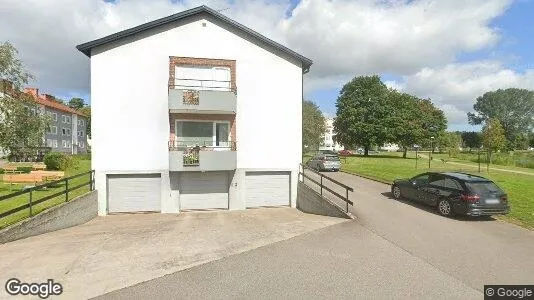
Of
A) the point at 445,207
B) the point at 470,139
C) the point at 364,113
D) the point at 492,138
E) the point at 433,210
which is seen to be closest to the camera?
the point at 445,207

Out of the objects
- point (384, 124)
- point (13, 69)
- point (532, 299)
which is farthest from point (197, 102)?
point (384, 124)

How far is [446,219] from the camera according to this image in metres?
11.7

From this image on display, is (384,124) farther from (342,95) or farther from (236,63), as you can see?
(236,63)

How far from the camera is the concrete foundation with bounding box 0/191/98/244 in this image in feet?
31.8

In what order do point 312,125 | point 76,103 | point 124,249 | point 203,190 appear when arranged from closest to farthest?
1. point 124,249
2. point 203,190
3. point 312,125
4. point 76,103

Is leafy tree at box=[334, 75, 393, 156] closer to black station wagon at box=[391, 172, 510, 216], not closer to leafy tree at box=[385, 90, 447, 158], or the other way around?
leafy tree at box=[385, 90, 447, 158]

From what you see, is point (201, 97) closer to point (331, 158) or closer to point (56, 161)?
point (331, 158)

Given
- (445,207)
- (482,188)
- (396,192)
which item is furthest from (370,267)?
(396,192)

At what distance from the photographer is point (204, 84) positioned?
16125 mm

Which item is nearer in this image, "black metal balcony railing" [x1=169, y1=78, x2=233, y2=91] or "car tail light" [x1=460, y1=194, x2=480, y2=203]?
"car tail light" [x1=460, y1=194, x2=480, y2=203]

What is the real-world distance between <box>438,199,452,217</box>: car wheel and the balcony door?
10.3m

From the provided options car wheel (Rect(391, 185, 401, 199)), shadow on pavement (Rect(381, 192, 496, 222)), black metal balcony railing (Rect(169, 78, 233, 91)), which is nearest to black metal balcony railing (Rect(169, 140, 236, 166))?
black metal balcony railing (Rect(169, 78, 233, 91))

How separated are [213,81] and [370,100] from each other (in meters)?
37.5

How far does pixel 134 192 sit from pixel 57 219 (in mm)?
4401
